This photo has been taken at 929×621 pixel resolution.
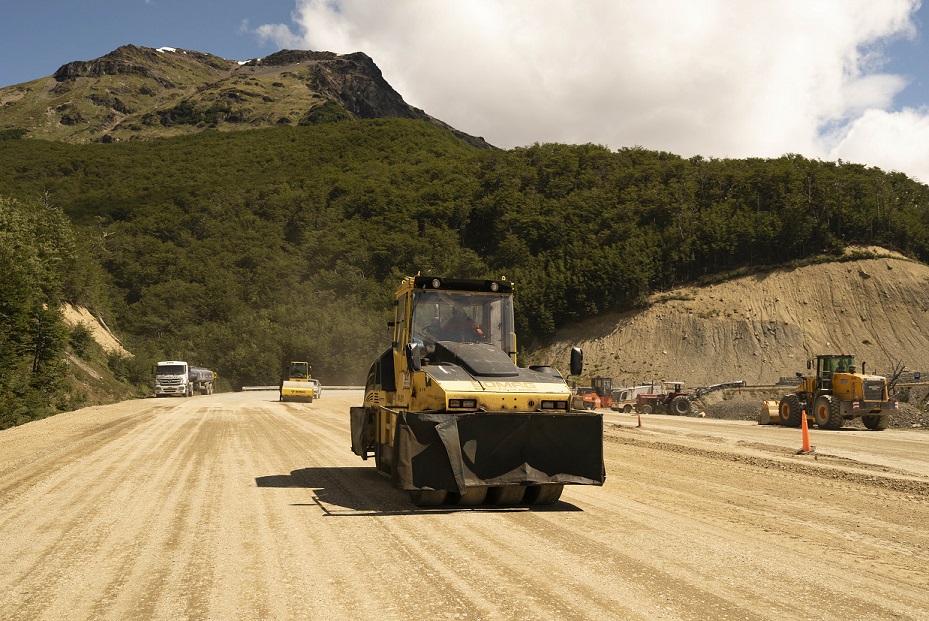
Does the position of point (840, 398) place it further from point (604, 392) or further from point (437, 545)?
point (437, 545)

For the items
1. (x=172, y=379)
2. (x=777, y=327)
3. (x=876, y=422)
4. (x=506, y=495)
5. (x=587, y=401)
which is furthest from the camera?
(x=777, y=327)

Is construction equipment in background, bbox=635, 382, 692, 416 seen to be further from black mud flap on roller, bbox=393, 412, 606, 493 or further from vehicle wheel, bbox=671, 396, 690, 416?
black mud flap on roller, bbox=393, 412, 606, 493

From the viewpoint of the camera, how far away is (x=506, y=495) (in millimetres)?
9836

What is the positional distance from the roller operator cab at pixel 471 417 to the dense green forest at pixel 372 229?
42473 millimetres

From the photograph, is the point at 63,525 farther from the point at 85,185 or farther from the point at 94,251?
the point at 85,185

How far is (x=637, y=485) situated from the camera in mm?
12602

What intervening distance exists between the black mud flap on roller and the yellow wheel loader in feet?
65.6

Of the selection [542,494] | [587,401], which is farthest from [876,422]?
[542,494]

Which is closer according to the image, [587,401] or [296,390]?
[587,401]

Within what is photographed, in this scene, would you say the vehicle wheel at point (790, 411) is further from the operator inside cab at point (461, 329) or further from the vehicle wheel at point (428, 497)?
the vehicle wheel at point (428, 497)

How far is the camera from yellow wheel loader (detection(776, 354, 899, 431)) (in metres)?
26.5

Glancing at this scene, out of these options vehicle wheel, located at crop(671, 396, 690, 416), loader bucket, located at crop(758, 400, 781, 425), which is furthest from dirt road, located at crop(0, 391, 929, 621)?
vehicle wheel, located at crop(671, 396, 690, 416)

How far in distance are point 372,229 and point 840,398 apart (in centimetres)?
8581

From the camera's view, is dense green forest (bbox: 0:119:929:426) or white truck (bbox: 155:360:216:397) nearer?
white truck (bbox: 155:360:216:397)
